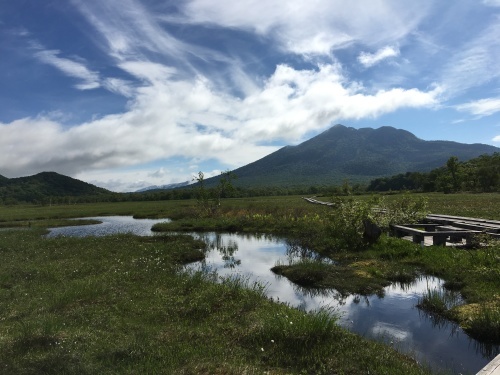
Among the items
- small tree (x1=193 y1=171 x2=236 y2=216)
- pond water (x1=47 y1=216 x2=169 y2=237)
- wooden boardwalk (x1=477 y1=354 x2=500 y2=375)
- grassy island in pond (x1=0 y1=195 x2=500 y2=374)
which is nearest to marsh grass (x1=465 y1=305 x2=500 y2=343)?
grassy island in pond (x1=0 y1=195 x2=500 y2=374)

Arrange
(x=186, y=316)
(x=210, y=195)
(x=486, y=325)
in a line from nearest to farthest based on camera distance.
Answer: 1. (x=486, y=325)
2. (x=186, y=316)
3. (x=210, y=195)

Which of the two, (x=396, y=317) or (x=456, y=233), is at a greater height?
(x=456, y=233)

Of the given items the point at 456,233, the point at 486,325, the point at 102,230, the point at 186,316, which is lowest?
the point at 486,325

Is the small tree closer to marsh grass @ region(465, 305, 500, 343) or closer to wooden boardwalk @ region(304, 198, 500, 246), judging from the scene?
wooden boardwalk @ region(304, 198, 500, 246)

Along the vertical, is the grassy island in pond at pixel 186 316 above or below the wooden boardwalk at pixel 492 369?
below

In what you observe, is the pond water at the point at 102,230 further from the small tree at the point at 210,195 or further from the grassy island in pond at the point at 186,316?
the grassy island in pond at the point at 186,316

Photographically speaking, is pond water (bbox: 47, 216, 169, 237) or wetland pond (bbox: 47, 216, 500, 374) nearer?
wetland pond (bbox: 47, 216, 500, 374)

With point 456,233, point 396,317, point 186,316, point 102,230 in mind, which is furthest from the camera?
point 102,230

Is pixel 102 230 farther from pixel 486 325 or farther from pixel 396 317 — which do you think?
pixel 486 325

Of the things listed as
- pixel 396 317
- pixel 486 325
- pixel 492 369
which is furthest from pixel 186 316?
pixel 486 325

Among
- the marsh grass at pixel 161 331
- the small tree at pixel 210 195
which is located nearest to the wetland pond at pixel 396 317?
the marsh grass at pixel 161 331

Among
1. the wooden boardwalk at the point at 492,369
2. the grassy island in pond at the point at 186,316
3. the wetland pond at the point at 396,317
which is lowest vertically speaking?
the wetland pond at the point at 396,317

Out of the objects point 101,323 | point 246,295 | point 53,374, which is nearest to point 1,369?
point 53,374

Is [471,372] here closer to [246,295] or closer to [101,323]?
[246,295]
